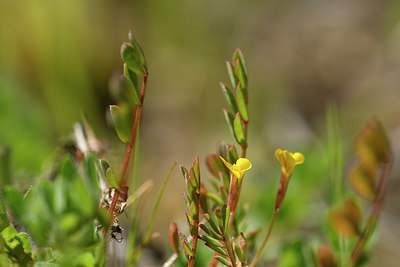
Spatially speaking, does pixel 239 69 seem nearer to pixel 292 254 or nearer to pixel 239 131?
pixel 239 131

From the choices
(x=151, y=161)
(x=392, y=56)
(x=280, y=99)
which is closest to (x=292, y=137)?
(x=280, y=99)

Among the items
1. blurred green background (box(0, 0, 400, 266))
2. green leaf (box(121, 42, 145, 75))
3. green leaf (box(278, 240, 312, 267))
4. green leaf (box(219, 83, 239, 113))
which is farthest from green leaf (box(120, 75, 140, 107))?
blurred green background (box(0, 0, 400, 266))

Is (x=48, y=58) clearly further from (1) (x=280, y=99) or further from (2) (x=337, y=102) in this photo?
(2) (x=337, y=102)

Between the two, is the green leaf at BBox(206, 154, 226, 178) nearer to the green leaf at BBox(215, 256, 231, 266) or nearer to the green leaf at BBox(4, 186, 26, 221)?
the green leaf at BBox(215, 256, 231, 266)

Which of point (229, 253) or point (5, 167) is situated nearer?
point (229, 253)

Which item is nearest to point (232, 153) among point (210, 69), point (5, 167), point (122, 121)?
point (122, 121)

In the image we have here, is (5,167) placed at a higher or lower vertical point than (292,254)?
higher
